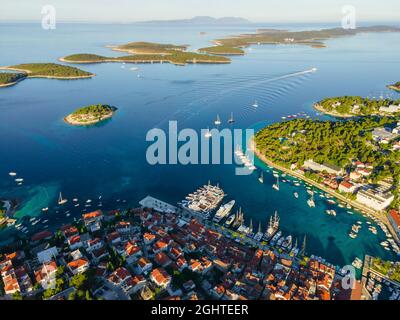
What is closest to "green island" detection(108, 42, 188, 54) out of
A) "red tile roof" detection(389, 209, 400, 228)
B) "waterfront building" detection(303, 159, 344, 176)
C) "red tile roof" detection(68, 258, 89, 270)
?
"waterfront building" detection(303, 159, 344, 176)

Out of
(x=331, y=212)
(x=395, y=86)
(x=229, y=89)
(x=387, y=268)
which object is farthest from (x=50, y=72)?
(x=387, y=268)

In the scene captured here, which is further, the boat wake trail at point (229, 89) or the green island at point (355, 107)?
the boat wake trail at point (229, 89)

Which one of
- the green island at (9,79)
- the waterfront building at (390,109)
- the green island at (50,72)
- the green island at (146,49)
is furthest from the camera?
the green island at (146,49)

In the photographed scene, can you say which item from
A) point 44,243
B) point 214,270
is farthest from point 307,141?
point 44,243

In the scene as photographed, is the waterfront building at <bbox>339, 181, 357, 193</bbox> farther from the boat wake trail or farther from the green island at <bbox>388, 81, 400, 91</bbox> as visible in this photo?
the green island at <bbox>388, 81, 400, 91</bbox>

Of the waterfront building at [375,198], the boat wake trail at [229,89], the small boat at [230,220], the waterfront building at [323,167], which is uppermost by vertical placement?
the boat wake trail at [229,89]

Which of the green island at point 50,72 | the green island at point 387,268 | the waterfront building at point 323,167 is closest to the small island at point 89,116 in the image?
the waterfront building at point 323,167

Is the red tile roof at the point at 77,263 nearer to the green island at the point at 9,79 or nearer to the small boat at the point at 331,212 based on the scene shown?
the small boat at the point at 331,212

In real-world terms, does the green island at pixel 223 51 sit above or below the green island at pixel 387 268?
above
